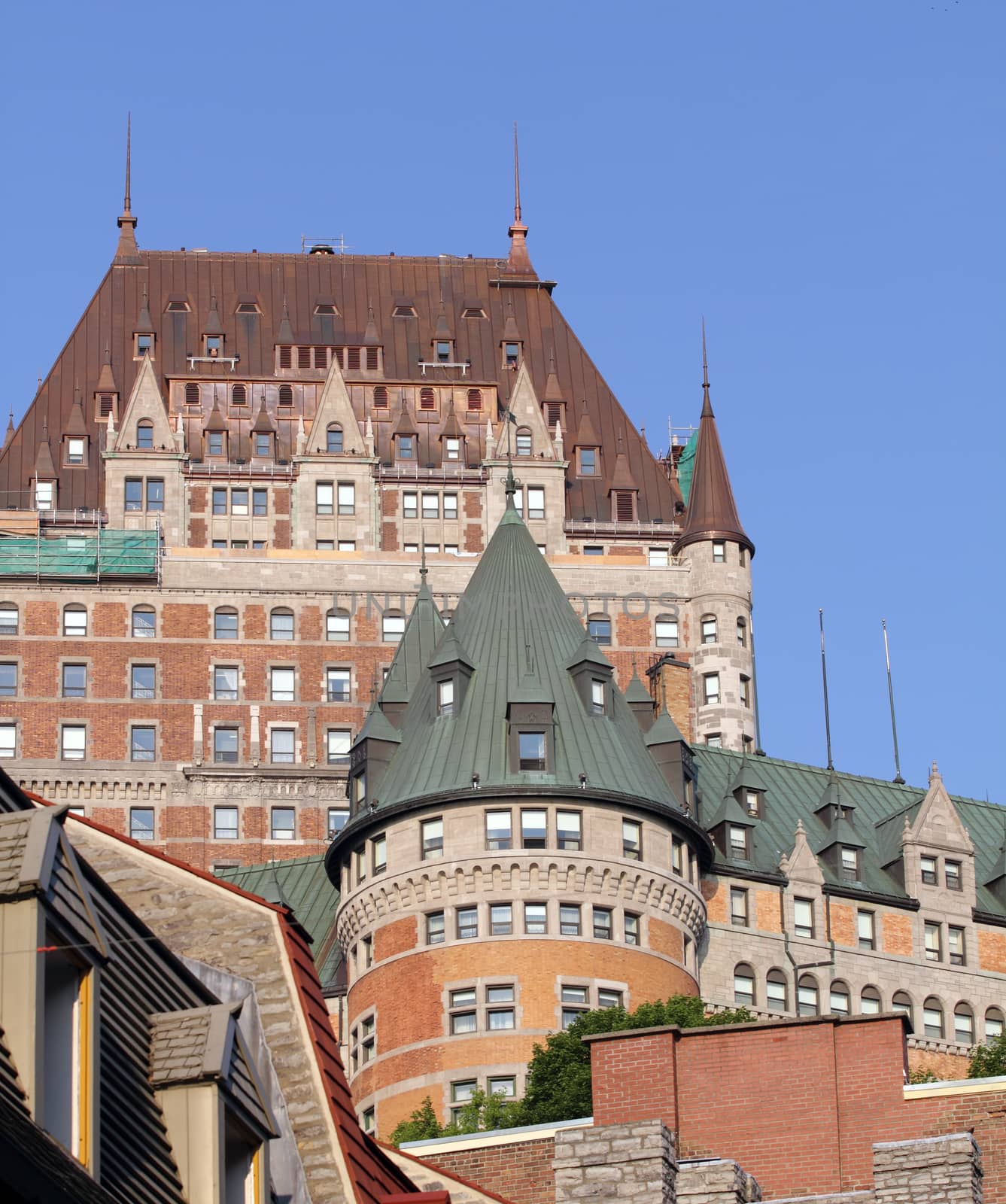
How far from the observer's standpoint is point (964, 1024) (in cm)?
Answer: 9106

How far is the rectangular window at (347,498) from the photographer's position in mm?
123562

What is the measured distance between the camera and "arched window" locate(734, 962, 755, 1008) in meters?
86.4

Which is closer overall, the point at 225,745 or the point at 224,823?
the point at 224,823

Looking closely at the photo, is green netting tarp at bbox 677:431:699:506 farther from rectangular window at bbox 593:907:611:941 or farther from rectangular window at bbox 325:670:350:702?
rectangular window at bbox 593:907:611:941

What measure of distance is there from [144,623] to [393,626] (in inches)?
374

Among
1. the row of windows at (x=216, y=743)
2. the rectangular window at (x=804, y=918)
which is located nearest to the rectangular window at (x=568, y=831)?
the rectangular window at (x=804, y=918)

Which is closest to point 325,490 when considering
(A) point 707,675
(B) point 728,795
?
(A) point 707,675

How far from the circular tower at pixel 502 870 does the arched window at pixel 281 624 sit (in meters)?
28.9

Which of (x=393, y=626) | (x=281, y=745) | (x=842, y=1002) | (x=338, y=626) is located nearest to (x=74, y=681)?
(x=281, y=745)

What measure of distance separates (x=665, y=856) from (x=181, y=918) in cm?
5862

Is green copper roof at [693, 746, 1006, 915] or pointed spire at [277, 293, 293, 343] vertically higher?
pointed spire at [277, 293, 293, 343]

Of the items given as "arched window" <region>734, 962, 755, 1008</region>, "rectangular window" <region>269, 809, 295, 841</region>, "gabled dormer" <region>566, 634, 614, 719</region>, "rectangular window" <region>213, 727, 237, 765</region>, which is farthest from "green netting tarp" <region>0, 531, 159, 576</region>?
"arched window" <region>734, 962, 755, 1008</region>

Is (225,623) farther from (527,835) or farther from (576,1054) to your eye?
(576,1054)

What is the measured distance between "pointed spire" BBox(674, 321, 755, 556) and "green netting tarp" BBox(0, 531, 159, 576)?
2225 centimetres
